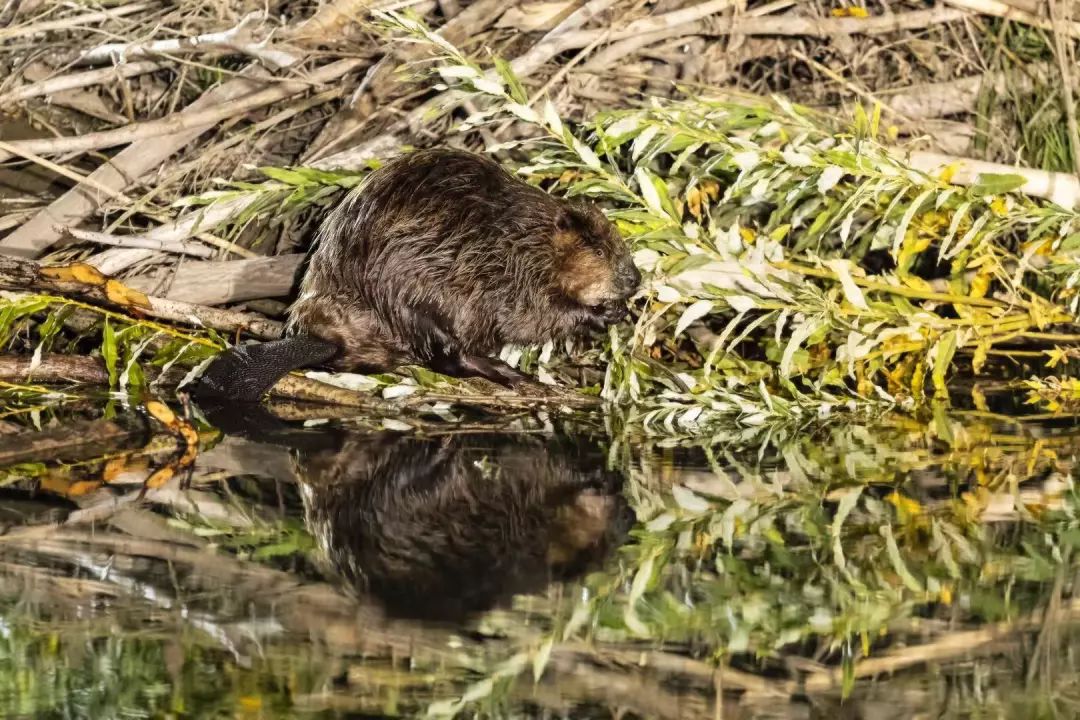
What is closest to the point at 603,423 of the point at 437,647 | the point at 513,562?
the point at 513,562

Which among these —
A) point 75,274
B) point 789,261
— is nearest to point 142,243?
point 75,274

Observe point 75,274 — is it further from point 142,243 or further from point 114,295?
point 142,243

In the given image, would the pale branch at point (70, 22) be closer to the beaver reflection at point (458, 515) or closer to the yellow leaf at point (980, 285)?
the beaver reflection at point (458, 515)

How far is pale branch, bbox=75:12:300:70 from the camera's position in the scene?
4195 mm

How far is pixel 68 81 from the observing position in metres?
4.38

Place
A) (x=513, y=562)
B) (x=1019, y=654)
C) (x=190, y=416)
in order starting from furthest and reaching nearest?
(x=190, y=416)
(x=513, y=562)
(x=1019, y=654)

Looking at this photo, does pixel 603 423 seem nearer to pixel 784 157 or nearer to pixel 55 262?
pixel 784 157

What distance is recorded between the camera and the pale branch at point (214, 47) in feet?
13.8

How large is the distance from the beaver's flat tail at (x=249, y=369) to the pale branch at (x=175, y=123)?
110cm

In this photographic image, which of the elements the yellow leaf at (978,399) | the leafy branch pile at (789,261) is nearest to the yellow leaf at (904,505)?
the leafy branch pile at (789,261)

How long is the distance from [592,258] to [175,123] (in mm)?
1496

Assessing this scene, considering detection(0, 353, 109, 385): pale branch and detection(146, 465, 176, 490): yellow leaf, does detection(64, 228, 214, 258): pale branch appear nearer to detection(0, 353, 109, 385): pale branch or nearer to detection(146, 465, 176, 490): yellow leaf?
detection(0, 353, 109, 385): pale branch

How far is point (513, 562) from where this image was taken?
1.92 meters

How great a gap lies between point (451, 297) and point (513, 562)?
1.61 metres
